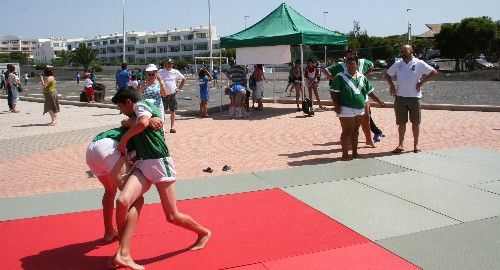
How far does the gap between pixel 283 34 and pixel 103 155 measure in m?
11.1

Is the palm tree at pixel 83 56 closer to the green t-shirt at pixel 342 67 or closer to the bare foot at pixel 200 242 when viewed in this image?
the green t-shirt at pixel 342 67

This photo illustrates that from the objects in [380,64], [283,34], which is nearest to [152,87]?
[283,34]

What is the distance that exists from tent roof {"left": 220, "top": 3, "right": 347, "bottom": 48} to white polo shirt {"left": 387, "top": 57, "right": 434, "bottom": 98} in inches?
245

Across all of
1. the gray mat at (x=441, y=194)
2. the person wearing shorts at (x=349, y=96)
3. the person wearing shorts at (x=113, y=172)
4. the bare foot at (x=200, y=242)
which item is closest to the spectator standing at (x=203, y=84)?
the person wearing shorts at (x=349, y=96)

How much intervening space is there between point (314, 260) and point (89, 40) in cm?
17801

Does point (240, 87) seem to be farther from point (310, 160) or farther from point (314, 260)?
point (314, 260)

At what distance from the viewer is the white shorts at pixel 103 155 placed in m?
3.98

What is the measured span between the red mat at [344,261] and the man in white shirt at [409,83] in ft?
14.1

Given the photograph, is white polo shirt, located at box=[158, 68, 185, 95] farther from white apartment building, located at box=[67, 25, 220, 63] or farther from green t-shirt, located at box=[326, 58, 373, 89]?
white apartment building, located at box=[67, 25, 220, 63]

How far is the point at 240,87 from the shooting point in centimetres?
1448

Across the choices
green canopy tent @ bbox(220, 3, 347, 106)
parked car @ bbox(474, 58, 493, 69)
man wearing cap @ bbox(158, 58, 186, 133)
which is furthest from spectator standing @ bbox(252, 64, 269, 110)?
parked car @ bbox(474, 58, 493, 69)

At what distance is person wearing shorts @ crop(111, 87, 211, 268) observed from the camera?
3.69 meters

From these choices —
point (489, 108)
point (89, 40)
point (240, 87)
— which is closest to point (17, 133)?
point (240, 87)

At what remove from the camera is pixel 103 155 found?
397 cm
